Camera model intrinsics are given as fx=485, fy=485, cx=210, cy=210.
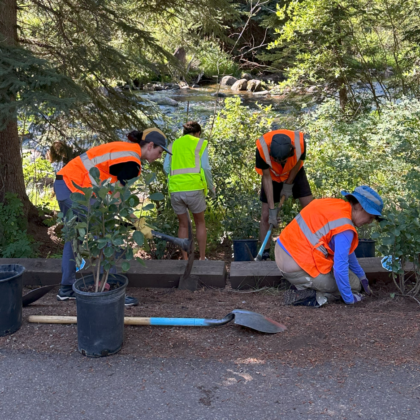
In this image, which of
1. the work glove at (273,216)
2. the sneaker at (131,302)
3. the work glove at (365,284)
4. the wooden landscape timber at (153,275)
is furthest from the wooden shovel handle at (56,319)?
the work glove at (273,216)

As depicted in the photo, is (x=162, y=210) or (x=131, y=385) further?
(x=162, y=210)

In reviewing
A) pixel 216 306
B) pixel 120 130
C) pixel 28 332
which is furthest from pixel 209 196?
pixel 28 332

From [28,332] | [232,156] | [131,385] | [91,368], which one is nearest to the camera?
[131,385]

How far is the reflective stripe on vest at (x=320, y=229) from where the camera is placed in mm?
3994

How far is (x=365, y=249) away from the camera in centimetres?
539

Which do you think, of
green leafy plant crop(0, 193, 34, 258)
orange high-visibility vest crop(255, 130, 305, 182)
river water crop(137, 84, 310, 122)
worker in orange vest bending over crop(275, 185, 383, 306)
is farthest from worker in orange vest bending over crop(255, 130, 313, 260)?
river water crop(137, 84, 310, 122)

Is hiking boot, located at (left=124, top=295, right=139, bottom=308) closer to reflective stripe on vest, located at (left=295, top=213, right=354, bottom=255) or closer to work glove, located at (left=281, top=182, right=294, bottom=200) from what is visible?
reflective stripe on vest, located at (left=295, top=213, right=354, bottom=255)

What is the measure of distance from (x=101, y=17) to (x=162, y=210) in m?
2.67

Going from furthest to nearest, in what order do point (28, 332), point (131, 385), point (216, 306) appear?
point (216, 306) → point (28, 332) → point (131, 385)

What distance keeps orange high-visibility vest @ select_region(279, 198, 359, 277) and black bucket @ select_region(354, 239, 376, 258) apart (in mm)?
1195

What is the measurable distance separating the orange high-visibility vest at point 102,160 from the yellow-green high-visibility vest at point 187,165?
1.43m

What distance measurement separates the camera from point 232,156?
269 inches

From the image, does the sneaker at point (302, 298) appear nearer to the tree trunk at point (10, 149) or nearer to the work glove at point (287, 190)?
the work glove at point (287, 190)

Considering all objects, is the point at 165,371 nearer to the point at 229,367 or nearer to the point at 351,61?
the point at 229,367
